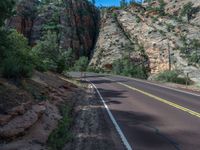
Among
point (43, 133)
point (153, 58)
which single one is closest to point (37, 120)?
point (43, 133)

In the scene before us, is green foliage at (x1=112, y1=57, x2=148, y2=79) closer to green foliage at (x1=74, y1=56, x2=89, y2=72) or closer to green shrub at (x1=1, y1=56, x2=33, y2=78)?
green foliage at (x1=74, y1=56, x2=89, y2=72)

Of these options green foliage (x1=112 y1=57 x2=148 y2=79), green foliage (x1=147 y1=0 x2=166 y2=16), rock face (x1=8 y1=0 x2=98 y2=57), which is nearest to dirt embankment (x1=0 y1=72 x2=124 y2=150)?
green foliage (x1=112 y1=57 x2=148 y2=79)

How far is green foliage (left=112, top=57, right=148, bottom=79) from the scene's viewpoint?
71750mm

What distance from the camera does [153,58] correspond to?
77625 mm

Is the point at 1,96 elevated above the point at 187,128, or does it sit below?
above

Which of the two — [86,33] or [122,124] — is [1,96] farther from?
[86,33]

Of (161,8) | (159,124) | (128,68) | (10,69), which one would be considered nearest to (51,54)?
(10,69)

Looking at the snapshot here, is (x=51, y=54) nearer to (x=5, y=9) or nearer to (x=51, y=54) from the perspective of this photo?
(x=51, y=54)

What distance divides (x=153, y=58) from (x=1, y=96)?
218 ft

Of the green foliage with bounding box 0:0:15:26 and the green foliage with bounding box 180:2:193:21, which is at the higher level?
the green foliage with bounding box 180:2:193:21

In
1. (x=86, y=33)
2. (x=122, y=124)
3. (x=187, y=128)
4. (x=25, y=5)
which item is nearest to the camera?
(x=187, y=128)

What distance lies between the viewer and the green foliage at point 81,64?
262 ft

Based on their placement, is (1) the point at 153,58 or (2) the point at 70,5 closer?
(1) the point at 153,58

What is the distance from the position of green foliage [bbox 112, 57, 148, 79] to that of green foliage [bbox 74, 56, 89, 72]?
267 inches
